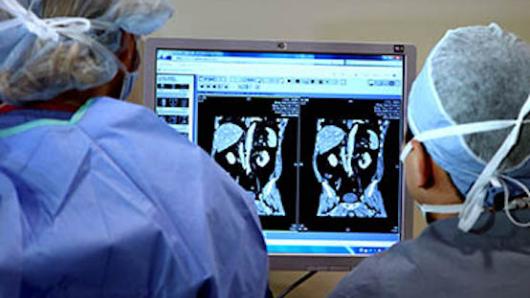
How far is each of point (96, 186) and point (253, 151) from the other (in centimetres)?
62

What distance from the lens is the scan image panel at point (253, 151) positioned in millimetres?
1392

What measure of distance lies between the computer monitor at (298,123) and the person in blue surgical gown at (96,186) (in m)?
0.40

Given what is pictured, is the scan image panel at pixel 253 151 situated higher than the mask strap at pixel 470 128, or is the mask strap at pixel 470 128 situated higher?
the mask strap at pixel 470 128

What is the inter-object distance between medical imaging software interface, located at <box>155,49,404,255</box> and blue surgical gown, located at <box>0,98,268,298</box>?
49 cm

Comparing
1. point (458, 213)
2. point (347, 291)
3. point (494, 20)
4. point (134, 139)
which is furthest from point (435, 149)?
point (494, 20)

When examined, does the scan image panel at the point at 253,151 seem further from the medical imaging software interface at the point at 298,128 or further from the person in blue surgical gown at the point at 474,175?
the person in blue surgical gown at the point at 474,175

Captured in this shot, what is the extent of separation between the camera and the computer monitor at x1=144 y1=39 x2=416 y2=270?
139 cm

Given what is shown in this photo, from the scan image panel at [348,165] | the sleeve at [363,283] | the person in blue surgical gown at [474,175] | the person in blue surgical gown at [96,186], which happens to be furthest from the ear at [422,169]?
the scan image panel at [348,165]

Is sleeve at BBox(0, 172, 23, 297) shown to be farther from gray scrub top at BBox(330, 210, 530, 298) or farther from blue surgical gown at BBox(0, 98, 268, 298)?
gray scrub top at BBox(330, 210, 530, 298)

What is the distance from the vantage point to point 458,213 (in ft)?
3.28

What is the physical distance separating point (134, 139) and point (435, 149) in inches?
16.4

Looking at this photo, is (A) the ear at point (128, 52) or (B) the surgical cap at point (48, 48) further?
(A) the ear at point (128, 52)

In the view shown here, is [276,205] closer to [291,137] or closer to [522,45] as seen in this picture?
[291,137]

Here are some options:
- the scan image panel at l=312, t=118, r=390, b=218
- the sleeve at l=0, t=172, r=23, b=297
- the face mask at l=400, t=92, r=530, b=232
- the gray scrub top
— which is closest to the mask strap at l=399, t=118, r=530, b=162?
the face mask at l=400, t=92, r=530, b=232
